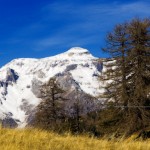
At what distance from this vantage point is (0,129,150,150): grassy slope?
835 cm

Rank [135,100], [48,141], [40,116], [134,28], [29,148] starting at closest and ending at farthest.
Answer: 1. [29,148]
2. [48,141]
3. [135,100]
4. [134,28]
5. [40,116]

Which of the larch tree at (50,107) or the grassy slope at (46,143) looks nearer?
the grassy slope at (46,143)

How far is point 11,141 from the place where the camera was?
27.9ft

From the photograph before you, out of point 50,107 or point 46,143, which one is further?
point 50,107

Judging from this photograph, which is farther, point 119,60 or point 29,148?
point 119,60

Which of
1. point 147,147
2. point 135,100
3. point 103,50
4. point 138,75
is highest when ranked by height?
point 103,50

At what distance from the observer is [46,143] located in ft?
29.2

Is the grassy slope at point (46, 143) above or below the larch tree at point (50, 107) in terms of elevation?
below

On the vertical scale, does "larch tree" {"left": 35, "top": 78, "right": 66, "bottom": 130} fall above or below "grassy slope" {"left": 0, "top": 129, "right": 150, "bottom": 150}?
above

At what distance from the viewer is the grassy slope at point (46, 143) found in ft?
27.4

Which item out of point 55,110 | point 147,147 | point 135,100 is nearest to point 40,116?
point 55,110

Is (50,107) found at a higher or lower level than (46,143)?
higher

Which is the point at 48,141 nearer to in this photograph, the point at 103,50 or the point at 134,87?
the point at 134,87

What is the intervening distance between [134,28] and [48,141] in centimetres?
2705
